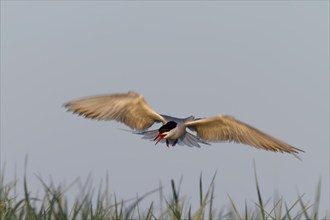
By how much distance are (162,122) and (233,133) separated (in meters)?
1.20

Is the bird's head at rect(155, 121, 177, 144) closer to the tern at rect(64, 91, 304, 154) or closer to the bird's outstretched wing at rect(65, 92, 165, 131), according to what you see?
the tern at rect(64, 91, 304, 154)

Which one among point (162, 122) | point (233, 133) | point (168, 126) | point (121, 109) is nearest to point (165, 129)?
point (168, 126)

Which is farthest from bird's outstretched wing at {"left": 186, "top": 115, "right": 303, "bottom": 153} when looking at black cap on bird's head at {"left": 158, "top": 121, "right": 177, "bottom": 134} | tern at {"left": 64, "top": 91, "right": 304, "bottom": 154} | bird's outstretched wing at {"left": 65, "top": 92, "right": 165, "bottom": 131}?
bird's outstretched wing at {"left": 65, "top": 92, "right": 165, "bottom": 131}

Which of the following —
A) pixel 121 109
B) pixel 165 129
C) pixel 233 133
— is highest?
pixel 121 109

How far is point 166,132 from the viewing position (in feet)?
27.4

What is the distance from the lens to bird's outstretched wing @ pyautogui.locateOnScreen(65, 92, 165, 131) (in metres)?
8.38

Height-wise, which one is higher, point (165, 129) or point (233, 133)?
point (165, 129)

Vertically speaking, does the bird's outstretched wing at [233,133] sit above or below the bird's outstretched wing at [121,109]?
below

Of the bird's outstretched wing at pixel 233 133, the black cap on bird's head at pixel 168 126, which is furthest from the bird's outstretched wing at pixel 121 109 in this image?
the bird's outstretched wing at pixel 233 133

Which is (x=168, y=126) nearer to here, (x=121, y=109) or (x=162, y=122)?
(x=162, y=122)

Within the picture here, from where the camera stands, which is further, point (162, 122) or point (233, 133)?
point (162, 122)

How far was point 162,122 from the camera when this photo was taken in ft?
29.5

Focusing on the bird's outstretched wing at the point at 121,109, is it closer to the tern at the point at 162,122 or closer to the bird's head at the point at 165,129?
the tern at the point at 162,122

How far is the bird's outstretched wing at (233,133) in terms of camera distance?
7.64 meters
